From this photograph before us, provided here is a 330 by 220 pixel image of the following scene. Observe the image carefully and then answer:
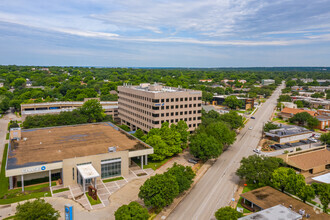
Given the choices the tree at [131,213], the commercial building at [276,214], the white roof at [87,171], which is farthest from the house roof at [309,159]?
the white roof at [87,171]

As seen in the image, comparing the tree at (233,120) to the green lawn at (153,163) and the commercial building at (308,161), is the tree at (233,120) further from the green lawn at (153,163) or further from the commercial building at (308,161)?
the green lawn at (153,163)

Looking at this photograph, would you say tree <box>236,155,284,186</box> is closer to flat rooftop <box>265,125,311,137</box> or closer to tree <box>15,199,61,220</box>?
flat rooftop <box>265,125,311,137</box>

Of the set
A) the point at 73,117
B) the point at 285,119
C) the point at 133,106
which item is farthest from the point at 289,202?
the point at 285,119

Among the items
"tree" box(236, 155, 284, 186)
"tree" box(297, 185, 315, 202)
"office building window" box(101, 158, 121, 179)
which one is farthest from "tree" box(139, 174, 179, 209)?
"tree" box(297, 185, 315, 202)

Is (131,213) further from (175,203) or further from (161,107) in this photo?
(161,107)

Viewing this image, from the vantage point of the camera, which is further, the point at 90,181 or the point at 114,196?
the point at 90,181

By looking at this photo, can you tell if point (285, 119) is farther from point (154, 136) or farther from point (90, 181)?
point (90, 181)

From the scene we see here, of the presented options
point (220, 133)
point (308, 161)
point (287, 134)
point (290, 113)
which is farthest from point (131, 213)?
point (290, 113)
